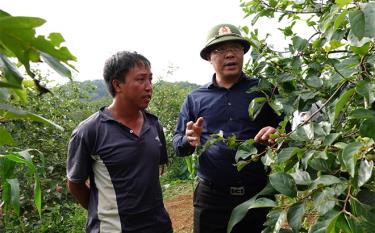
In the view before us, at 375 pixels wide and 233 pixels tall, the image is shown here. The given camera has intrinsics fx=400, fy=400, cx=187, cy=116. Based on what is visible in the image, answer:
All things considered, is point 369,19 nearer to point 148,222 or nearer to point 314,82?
point 314,82

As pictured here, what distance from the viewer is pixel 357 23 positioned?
0.72 metres

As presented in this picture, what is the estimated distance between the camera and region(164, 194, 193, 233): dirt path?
5.39 m

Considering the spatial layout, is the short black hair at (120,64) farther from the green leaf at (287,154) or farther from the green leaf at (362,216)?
the green leaf at (362,216)

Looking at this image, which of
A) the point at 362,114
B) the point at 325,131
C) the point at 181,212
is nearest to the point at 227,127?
the point at 325,131

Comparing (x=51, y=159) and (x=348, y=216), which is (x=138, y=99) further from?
(x=51, y=159)

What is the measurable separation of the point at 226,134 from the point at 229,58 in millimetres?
405

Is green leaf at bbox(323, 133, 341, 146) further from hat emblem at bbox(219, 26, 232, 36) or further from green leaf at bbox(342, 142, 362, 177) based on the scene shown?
hat emblem at bbox(219, 26, 232, 36)

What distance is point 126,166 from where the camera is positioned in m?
1.81

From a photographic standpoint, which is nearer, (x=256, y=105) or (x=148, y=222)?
(x=256, y=105)

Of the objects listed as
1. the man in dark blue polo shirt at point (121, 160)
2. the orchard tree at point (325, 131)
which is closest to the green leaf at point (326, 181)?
the orchard tree at point (325, 131)

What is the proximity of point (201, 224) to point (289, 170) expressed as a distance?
1269 millimetres

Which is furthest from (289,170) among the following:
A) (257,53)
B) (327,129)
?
(257,53)

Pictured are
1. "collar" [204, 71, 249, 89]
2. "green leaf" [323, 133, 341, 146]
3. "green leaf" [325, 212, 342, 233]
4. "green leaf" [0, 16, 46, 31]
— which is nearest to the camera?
"green leaf" [0, 16, 46, 31]

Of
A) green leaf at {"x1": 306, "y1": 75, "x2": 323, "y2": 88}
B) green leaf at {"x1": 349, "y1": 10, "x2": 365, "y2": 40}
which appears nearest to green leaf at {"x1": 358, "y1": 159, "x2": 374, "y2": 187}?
green leaf at {"x1": 349, "y1": 10, "x2": 365, "y2": 40}
